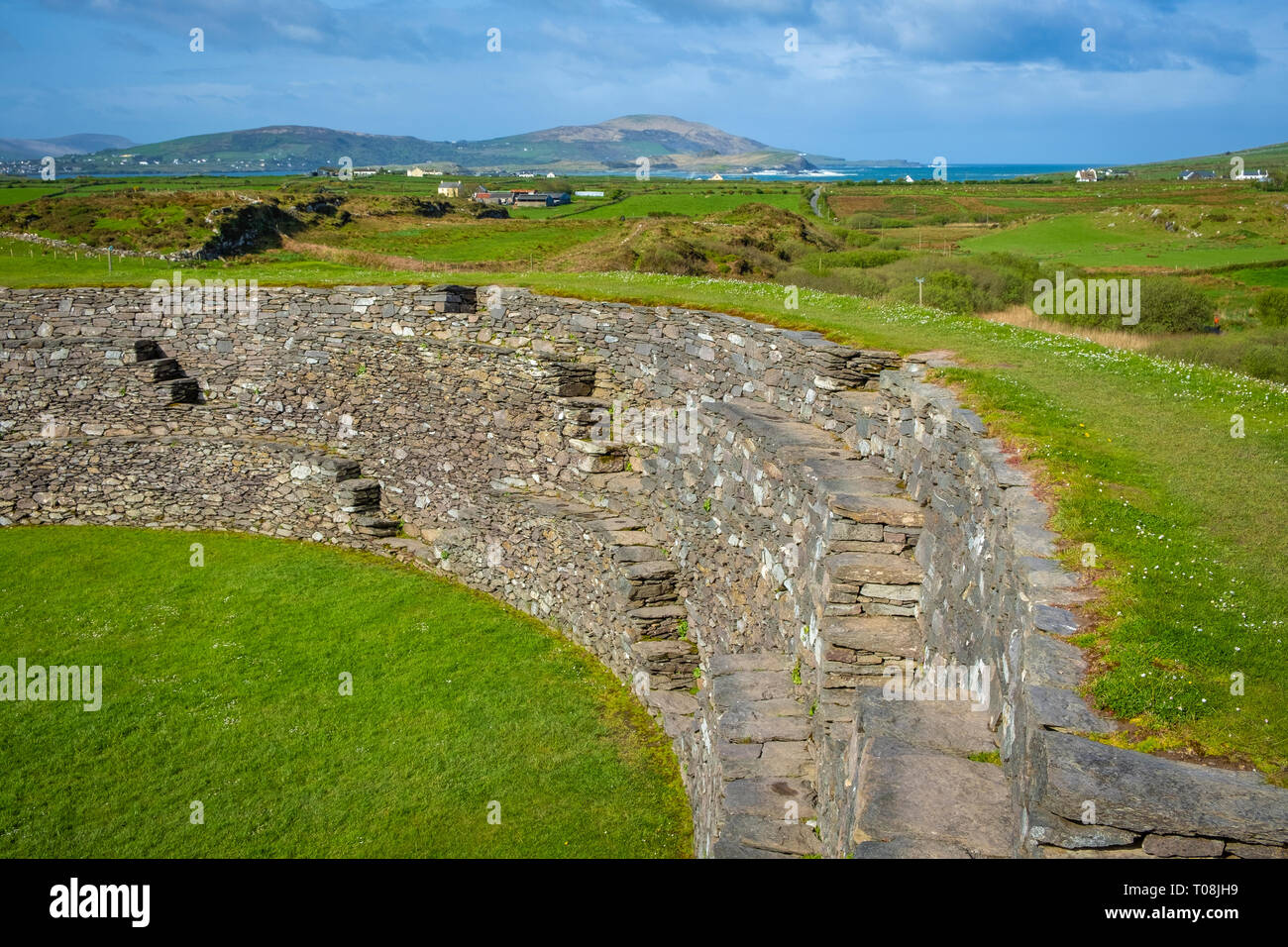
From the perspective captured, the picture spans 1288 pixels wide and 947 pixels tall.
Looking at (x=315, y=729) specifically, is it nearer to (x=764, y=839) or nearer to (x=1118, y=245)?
(x=764, y=839)

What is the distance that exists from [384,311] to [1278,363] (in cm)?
1757

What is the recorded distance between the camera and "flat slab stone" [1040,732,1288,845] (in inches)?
152

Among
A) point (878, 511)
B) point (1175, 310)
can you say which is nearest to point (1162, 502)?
point (878, 511)

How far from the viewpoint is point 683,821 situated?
9648mm

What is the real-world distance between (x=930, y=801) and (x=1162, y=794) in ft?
4.38

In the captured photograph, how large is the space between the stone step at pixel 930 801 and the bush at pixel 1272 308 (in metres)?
22.4

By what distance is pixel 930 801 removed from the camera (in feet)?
16.6

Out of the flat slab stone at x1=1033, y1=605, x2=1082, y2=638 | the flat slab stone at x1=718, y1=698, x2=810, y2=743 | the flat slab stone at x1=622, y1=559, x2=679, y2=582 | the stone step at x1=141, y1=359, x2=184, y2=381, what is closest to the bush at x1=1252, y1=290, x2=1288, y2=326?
the flat slab stone at x1=622, y1=559, x2=679, y2=582

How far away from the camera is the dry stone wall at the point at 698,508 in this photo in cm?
508

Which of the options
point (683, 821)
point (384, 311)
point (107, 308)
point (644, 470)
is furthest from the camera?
point (107, 308)

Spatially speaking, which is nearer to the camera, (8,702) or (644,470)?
(8,702)

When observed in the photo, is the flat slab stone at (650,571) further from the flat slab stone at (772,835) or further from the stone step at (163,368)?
the stone step at (163,368)
